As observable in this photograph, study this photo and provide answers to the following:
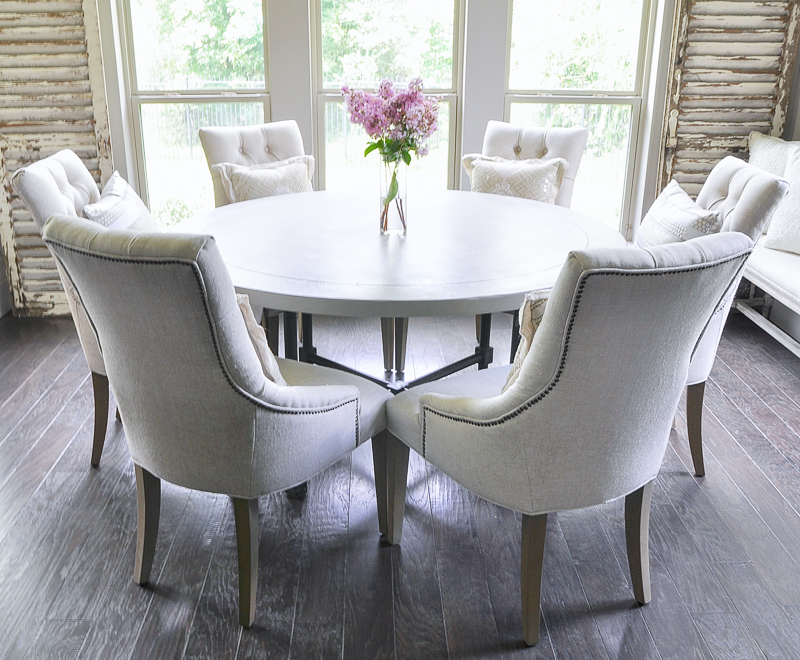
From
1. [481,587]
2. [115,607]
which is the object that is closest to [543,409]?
[481,587]

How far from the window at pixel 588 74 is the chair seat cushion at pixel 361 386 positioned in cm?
242

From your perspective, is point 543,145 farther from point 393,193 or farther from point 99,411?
point 99,411

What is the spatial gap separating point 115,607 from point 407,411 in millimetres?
831

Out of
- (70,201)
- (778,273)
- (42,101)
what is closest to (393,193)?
(70,201)

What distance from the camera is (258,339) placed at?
64.6 inches

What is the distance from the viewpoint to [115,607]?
1.79 m

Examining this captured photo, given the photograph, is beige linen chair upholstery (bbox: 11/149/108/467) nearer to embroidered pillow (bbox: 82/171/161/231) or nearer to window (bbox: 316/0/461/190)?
embroidered pillow (bbox: 82/171/161/231)

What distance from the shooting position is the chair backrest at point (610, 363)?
1.32 m

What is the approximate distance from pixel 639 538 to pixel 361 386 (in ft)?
2.48

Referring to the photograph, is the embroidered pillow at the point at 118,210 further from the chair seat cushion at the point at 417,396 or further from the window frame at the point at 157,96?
the window frame at the point at 157,96

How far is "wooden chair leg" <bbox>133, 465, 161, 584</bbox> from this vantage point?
1817 millimetres

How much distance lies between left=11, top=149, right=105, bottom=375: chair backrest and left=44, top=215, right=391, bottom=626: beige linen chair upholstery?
45cm

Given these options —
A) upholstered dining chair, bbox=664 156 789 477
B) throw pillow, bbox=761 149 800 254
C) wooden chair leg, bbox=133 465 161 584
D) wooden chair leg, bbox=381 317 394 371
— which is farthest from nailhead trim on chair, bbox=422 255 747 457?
throw pillow, bbox=761 149 800 254

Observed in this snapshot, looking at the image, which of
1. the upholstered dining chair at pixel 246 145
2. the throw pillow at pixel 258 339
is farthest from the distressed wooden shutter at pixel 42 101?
the throw pillow at pixel 258 339
